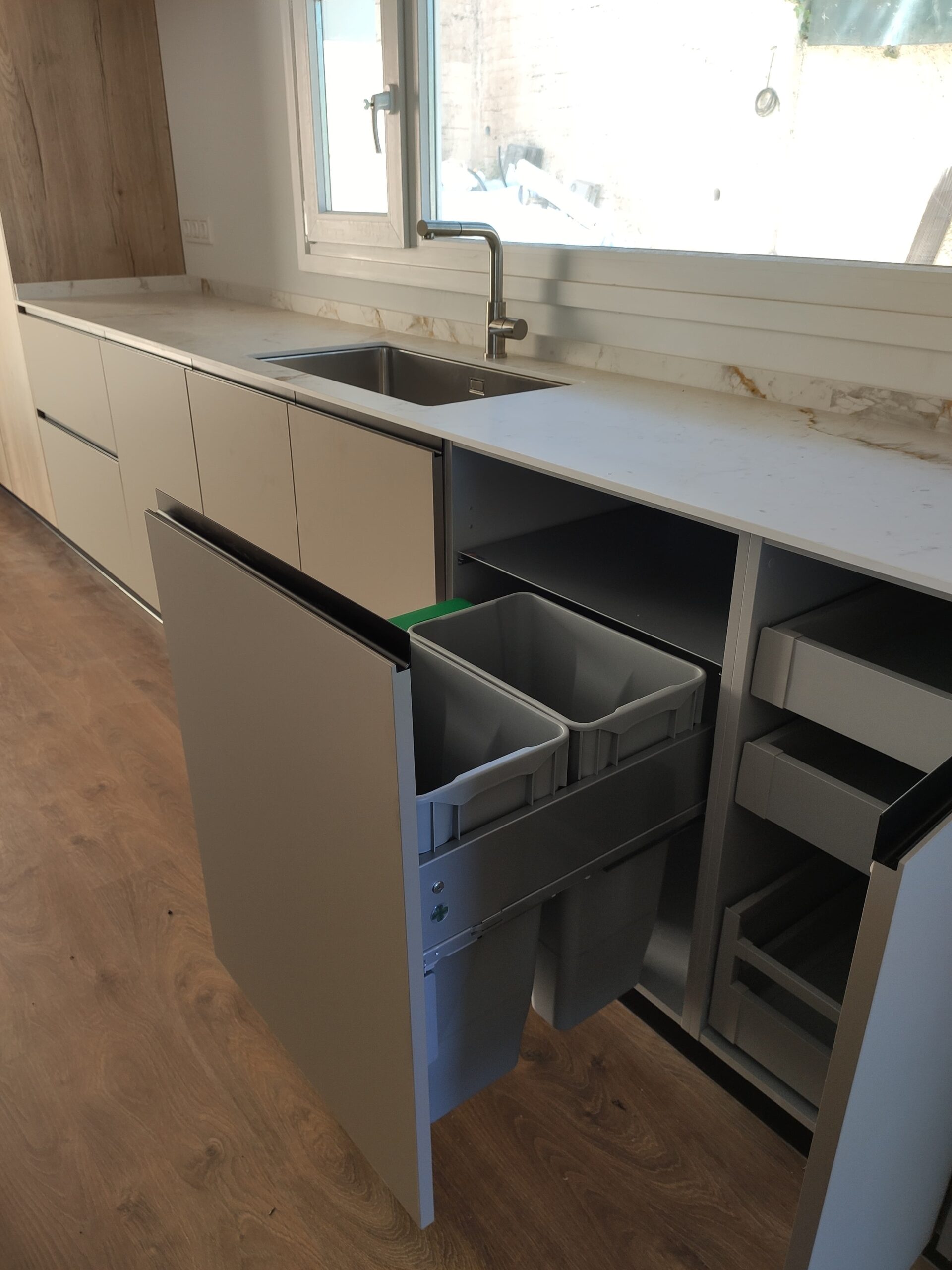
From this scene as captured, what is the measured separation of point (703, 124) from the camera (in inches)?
70.7

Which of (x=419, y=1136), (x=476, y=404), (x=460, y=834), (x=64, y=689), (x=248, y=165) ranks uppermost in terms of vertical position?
(x=248, y=165)

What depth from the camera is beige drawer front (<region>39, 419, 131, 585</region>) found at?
2.96 metres

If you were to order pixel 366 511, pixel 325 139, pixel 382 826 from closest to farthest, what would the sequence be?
Result: 1. pixel 382 826
2. pixel 366 511
3. pixel 325 139

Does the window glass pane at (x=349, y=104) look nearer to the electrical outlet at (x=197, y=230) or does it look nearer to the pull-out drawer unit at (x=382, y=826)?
the electrical outlet at (x=197, y=230)

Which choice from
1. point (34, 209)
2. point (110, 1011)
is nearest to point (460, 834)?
point (110, 1011)

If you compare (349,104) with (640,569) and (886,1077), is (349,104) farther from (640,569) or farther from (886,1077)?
(886,1077)

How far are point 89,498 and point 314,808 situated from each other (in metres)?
2.50

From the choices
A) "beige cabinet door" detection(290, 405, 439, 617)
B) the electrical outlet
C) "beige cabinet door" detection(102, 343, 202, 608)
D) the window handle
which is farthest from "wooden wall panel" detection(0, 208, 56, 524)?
"beige cabinet door" detection(290, 405, 439, 617)

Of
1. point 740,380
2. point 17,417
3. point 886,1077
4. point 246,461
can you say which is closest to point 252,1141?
point 886,1077

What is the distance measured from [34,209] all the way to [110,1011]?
291 centimetres

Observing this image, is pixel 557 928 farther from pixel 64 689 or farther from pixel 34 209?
pixel 34 209

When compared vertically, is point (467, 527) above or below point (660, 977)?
above

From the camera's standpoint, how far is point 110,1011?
1529 millimetres

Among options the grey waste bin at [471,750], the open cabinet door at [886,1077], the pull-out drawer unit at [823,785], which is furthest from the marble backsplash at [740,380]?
the open cabinet door at [886,1077]
